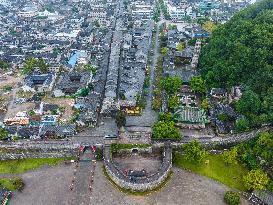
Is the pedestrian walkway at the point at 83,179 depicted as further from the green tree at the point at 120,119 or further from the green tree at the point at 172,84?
the green tree at the point at 172,84

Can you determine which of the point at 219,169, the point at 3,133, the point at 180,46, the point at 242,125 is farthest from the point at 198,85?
the point at 3,133

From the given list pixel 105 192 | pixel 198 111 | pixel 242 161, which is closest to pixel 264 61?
pixel 198 111

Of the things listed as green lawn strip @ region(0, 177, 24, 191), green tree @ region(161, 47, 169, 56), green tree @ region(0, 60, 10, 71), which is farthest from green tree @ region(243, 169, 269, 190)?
green tree @ region(0, 60, 10, 71)

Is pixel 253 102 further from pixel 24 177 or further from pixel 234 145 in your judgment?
pixel 24 177

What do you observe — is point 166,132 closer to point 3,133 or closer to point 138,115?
point 138,115

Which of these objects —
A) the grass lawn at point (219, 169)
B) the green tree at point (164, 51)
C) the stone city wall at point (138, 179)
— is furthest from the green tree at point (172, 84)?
the stone city wall at point (138, 179)

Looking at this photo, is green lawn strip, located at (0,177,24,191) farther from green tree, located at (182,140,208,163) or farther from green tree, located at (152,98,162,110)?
green tree, located at (152,98,162,110)
